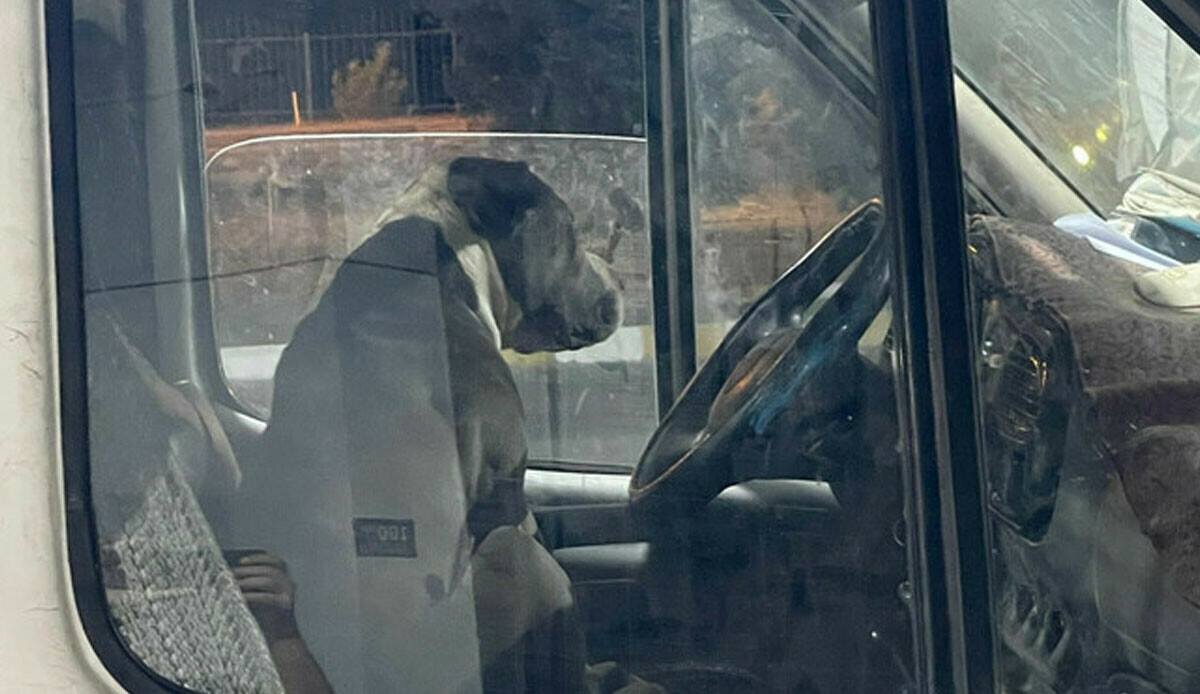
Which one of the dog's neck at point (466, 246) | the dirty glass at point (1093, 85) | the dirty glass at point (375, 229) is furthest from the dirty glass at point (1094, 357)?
the dog's neck at point (466, 246)

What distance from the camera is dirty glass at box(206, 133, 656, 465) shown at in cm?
143

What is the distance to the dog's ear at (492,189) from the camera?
146 centimetres

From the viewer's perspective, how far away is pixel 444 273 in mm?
1510

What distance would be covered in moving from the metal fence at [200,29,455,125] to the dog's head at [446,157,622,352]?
83 mm

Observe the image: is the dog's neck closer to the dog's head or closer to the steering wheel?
the dog's head

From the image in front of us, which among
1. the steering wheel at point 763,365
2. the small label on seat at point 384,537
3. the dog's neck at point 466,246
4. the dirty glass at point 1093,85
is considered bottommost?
the small label on seat at point 384,537

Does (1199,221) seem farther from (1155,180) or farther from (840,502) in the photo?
(840,502)

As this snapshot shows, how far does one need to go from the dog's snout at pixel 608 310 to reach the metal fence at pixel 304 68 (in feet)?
0.77

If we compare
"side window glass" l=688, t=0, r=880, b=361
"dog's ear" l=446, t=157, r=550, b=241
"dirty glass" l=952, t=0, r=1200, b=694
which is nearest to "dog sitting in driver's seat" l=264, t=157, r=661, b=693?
"dog's ear" l=446, t=157, r=550, b=241

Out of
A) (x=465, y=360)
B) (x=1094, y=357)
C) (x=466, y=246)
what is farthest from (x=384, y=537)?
(x=1094, y=357)

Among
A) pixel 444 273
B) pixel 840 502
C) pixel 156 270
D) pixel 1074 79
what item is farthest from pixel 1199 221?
pixel 156 270

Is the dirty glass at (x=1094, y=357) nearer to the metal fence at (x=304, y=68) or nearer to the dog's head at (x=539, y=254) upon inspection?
the dog's head at (x=539, y=254)

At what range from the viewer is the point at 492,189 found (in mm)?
1487

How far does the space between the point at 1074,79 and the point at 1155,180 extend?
125 millimetres
